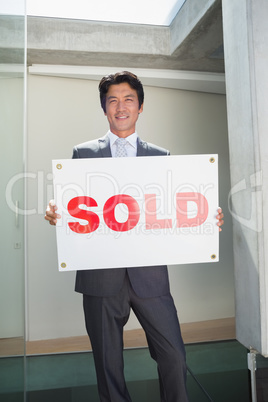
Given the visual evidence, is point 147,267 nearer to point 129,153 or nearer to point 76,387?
point 129,153

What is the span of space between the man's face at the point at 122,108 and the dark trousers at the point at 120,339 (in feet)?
2.49

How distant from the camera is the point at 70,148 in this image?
4332 millimetres

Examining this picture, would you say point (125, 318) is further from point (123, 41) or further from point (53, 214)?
point (123, 41)

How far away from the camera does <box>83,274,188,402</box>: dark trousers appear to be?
6.37 ft

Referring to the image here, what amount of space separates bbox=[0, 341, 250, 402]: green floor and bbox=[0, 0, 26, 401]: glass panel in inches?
6.2

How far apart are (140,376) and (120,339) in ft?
3.91

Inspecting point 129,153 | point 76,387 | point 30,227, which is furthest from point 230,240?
point 129,153

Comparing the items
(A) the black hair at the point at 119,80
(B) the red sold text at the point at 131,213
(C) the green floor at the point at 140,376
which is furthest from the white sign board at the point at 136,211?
(C) the green floor at the point at 140,376

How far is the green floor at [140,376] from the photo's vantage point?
8.80ft

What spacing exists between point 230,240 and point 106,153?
3091 millimetres

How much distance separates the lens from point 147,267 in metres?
1.98

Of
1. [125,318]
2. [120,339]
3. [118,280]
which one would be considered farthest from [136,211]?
[120,339]

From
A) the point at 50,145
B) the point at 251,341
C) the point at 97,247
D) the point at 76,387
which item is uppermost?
the point at 50,145

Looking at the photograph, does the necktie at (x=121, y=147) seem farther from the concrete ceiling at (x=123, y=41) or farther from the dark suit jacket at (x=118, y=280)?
the concrete ceiling at (x=123, y=41)
